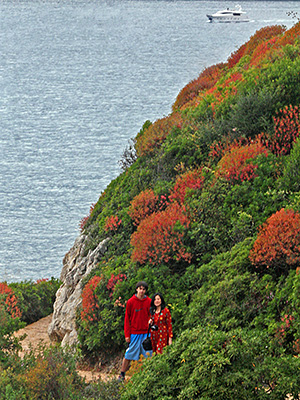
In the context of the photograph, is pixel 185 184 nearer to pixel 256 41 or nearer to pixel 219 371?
pixel 219 371

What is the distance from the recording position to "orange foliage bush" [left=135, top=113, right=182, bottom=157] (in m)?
15.7

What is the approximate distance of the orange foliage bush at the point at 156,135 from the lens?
15.7 meters

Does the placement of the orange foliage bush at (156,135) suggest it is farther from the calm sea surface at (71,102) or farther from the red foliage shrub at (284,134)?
the calm sea surface at (71,102)

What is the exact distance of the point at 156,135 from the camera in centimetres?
1588

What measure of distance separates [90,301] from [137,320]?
308 cm

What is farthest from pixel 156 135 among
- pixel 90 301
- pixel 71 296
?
pixel 90 301

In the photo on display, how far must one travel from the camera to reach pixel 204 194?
39.2 feet

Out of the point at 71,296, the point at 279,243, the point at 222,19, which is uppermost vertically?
the point at 222,19

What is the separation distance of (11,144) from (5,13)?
137 metres

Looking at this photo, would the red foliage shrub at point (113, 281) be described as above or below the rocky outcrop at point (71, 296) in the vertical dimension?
above

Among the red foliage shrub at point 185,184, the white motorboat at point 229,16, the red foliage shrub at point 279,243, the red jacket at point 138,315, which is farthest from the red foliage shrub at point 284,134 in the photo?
the white motorboat at point 229,16

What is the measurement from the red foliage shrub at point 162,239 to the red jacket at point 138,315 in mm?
1942

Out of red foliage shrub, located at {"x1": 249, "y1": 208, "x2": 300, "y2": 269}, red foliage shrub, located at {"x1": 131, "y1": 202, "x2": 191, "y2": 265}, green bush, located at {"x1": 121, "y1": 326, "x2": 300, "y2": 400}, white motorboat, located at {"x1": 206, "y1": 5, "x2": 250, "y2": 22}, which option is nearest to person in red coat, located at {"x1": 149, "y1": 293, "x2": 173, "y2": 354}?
green bush, located at {"x1": 121, "y1": 326, "x2": 300, "y2": 400}

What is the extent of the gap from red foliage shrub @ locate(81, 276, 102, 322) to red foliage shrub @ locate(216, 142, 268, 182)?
350 cm
